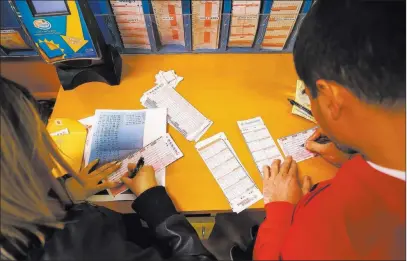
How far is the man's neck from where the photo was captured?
653mm

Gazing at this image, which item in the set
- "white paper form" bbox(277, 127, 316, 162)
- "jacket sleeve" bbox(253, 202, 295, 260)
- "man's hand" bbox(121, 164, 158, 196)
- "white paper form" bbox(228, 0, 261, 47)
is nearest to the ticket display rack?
"white paper form" bbox(228, 0, 261, 47)

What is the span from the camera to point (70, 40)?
1.06 metres

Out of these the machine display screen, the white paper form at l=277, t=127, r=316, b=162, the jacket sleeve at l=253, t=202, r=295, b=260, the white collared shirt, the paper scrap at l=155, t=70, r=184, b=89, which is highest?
the machine display screen

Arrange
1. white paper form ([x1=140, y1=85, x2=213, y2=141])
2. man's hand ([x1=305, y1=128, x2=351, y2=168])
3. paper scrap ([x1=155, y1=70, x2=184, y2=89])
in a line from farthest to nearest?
paper scrap ([x1=155, y1=70, x2=184, y2=89]) < white paper form ([x1=140, y1=85, x2=213, y2=141]) < man's hand ([x1=305, y1=128, x2=351, y2=168])

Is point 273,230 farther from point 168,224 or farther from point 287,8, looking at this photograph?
point 287,8

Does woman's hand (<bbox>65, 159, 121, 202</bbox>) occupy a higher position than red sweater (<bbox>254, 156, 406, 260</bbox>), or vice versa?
red sweater (<bbox>254, 156, 406, 260</bbox>)

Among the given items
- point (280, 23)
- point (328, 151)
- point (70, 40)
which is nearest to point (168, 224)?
point (328, 151)

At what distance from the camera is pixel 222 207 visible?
3.22ft

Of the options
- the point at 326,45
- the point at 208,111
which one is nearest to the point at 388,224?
the point at 326,45

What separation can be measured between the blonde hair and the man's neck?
638 millimetres

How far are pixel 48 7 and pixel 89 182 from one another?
0.47 meters

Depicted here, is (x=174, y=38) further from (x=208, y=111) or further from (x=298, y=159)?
(x=298, y=159)

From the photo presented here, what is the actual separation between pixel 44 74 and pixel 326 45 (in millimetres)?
1013

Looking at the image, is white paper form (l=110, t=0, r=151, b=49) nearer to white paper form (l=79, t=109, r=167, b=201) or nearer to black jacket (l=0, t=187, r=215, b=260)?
white paper form (l=79, t=109, r=167, b=201)
